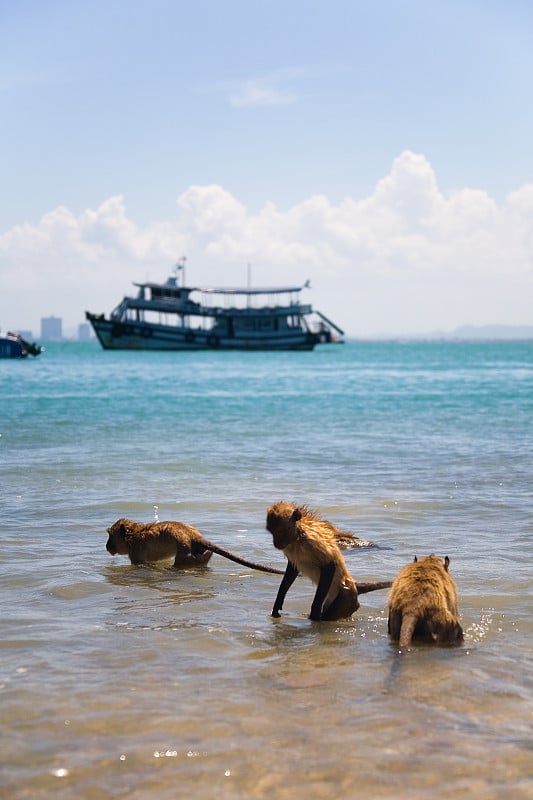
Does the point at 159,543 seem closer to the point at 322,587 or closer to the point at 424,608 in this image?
the point at 322,587

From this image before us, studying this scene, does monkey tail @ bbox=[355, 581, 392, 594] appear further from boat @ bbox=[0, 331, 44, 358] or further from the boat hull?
the boat hull

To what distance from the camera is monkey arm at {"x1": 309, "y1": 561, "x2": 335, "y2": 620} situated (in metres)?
6.29

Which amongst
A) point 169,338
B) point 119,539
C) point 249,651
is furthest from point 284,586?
point 169,338

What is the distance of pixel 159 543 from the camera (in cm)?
831

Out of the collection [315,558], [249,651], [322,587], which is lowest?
[249,651]

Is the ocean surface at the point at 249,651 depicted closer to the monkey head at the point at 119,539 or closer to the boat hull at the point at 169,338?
the monkey head at the point at 119,539

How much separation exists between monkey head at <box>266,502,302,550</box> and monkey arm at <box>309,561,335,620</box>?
0.35 meters

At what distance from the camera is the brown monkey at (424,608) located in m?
5.54

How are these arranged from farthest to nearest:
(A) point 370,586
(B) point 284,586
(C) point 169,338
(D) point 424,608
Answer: (C) point 169,338
(A) point 370,586
(B) point 284,586
(D) point 424,608

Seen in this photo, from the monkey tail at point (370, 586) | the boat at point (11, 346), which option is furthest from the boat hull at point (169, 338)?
the monkey tail at point (370, 586)

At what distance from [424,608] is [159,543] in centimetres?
334

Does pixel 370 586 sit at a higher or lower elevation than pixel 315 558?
lower

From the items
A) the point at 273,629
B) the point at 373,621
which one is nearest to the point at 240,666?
the point at 273,629

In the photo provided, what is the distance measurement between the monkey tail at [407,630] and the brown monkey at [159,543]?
112 inches
